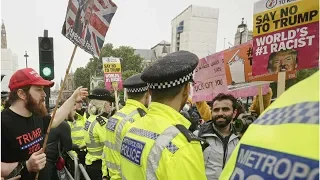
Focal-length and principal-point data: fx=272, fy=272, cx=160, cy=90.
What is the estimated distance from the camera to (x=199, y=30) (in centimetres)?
6178

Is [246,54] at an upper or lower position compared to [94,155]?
upper

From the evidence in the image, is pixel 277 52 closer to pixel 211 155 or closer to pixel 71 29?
pixel 211 155

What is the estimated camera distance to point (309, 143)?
0.60 m

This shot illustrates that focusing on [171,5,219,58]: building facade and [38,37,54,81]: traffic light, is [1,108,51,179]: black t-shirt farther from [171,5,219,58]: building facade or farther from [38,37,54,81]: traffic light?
[171,5,219,58]: building facade

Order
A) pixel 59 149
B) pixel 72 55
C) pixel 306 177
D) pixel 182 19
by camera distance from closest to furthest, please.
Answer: pixel 306 177 → pixel 72 55 → pixel 59 149 → pixel 182 19

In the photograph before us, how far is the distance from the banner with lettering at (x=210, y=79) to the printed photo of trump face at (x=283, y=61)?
49.5 inches

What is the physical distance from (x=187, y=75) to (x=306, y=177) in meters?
1.36

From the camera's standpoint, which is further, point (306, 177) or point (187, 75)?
point (187, 75)

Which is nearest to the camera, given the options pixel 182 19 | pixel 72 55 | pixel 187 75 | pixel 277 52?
pixel 187 75

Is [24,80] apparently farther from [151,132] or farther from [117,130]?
[151,132]

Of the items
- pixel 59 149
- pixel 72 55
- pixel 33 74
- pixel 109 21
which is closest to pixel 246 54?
pixel 109 21

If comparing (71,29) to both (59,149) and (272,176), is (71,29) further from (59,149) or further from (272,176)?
(272,176)

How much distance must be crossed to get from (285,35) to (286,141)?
7.46 feet

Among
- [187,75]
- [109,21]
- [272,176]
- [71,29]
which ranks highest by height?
[109,21]
